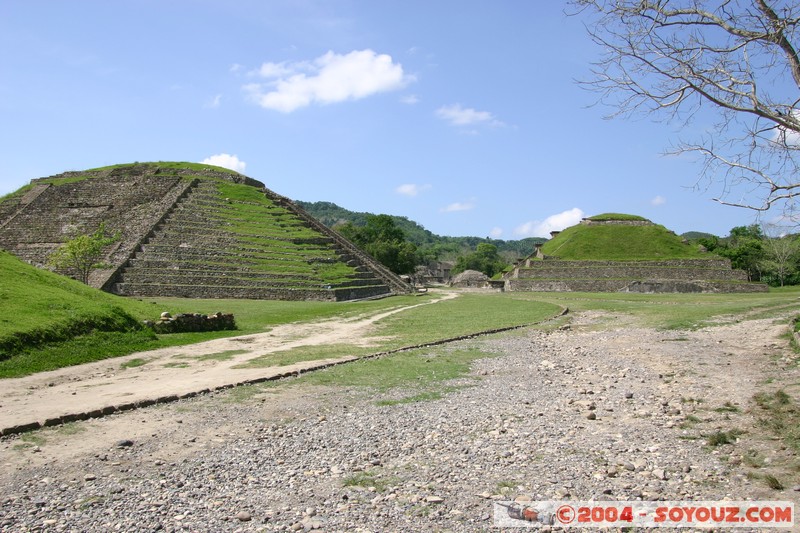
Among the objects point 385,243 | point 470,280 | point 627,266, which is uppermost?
point 385,243

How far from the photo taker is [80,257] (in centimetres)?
3328

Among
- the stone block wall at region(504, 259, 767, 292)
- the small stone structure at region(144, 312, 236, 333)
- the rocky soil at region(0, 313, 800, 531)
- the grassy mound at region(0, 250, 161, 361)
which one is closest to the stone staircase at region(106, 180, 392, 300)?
the small stone structure at region(144, 312, 236, 333)

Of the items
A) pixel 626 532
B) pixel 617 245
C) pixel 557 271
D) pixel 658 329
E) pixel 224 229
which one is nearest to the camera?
pixel 626 532

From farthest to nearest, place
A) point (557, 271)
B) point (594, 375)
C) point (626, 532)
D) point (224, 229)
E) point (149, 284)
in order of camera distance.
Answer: point (557, 271)
point (224, 229)
point (149, 284)
point (594, 375)
point (626, 532)

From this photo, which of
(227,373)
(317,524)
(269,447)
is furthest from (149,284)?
(317,524)

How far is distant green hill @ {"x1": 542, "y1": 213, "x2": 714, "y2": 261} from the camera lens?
61156 mm

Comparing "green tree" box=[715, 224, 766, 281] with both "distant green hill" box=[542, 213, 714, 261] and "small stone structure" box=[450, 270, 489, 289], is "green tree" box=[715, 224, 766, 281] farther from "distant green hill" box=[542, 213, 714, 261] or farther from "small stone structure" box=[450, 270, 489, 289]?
"small stone structure" box=[450, 270, 489, 289]

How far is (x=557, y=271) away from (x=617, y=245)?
36.6ft

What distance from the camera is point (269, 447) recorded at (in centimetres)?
734

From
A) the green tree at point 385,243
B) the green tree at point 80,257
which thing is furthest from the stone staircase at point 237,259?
the green tree at point 385,243

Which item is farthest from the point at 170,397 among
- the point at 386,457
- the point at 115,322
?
the point at 115,322

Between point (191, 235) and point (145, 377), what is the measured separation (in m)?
32.1

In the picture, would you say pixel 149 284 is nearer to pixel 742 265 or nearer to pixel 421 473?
pixel 421 473

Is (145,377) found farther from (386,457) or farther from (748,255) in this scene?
(748,255)
